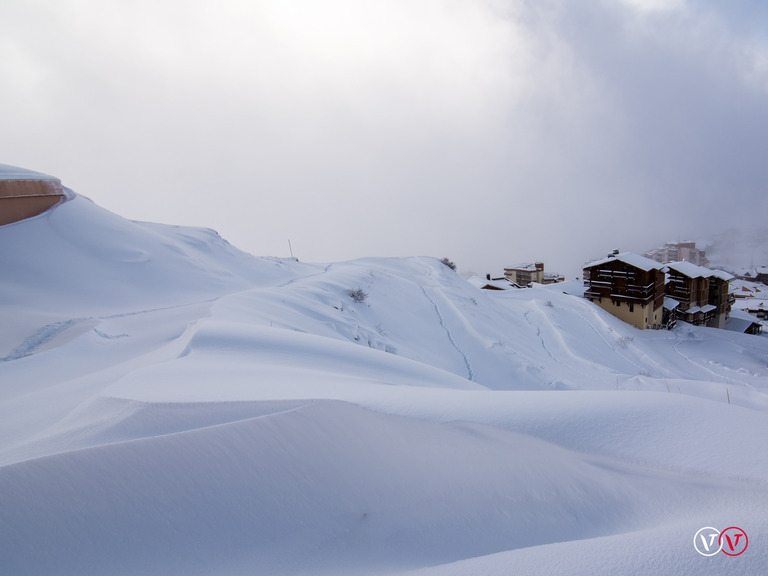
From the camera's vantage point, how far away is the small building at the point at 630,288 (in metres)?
21.5

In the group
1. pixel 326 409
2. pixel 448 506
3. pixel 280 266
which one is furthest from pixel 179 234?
pixel 448 506

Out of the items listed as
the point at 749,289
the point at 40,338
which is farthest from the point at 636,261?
the point at 749,289

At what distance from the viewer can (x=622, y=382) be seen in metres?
9.55

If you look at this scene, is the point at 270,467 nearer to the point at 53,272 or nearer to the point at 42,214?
the point at 53,272

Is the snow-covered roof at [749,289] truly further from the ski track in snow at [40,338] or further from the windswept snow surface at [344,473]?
the ski track in snow at [40,338]

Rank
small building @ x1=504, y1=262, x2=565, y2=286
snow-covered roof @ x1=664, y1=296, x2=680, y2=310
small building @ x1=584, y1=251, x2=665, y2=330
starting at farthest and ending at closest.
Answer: small building @ x1=504, y1=262, x2=565, y2=286
snow-covered roof @ x1=664, y1=296, x2=680, y2=310
small building @ x1=584, y1=251, x2=665, y2=330

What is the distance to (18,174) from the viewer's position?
998 centimetres

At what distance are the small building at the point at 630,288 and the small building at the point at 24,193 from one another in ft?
81.2

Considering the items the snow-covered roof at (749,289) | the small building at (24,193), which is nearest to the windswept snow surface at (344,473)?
the small building at (24,193)

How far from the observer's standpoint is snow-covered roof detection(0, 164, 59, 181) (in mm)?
9595

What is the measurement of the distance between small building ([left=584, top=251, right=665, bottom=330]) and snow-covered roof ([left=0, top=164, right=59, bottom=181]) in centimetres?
2491

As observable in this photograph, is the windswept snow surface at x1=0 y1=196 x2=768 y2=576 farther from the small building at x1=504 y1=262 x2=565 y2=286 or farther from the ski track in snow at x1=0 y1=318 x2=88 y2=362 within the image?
the small building at x1=504 y1=262 x2=565 y2=286

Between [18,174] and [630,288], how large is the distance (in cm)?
2571

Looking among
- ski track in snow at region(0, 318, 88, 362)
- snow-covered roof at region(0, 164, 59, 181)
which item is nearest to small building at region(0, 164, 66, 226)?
snow-covered roof at region(0, 164, 59, 181)
